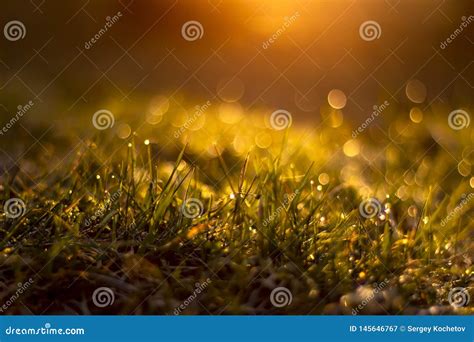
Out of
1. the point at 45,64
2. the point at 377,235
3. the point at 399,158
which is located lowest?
the point at 45,64

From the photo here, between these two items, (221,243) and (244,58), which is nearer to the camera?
(221,243)

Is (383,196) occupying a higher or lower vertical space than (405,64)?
lower

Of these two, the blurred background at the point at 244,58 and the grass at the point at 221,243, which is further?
the blurred background at the point at 244,58

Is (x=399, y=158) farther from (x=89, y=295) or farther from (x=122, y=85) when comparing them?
(x=122, y=85)

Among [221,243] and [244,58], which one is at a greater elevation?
[244,58]

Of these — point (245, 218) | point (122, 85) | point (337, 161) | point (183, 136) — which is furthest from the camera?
point (122, 85)

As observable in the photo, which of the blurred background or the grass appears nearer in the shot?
the grass

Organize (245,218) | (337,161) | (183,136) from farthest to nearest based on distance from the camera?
(183,136), (337,161), (245,218)

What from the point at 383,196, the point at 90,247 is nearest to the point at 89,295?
the point at 90,247
